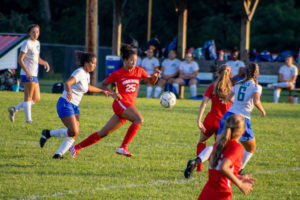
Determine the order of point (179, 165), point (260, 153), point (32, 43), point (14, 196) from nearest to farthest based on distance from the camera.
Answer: point (14, 196) < point (179, 165) < point (260, 153) < point (32, 43)

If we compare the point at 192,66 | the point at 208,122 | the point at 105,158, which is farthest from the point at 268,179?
the point at 192,66

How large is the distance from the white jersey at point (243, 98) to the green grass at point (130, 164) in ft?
2.98

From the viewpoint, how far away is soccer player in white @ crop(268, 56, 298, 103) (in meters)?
18.5

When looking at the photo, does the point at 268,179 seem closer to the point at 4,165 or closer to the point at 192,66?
the point at 4,165

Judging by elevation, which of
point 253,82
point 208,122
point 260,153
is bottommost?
point 260,153

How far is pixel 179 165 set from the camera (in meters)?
7.11

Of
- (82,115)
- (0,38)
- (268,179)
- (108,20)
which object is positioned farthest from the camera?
(108,20)

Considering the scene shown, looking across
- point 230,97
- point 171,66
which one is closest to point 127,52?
point 230,97

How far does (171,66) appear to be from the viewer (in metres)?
18.5

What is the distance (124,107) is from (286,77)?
12692mm

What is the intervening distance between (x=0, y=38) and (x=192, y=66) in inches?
326

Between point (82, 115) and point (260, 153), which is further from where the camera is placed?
point (82, 115)

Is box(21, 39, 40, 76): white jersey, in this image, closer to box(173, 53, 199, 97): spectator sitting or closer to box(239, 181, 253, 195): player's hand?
box(239, 181, 253, 195): player's hand

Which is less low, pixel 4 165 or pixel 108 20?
pixel 108 20
